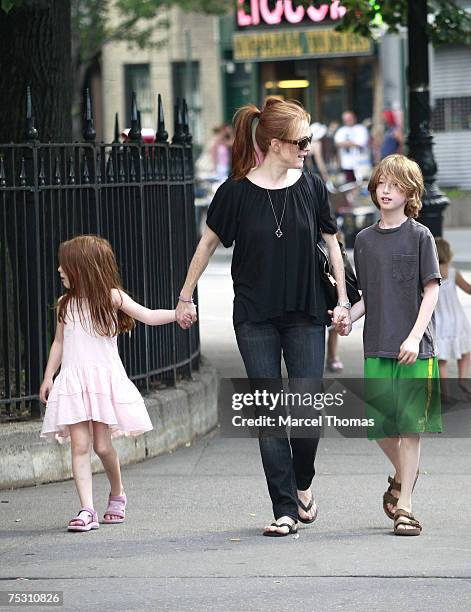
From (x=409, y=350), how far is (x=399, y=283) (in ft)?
1.04

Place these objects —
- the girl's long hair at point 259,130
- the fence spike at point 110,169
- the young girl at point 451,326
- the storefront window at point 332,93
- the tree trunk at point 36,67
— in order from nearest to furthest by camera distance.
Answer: the girl's long hair at point 259,130, the fence spike at point 110,169, the tree trunk at point 36,67, the young girl at point 451,326, the storefront window at point 332,93

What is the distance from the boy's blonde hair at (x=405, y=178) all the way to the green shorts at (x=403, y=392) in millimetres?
677

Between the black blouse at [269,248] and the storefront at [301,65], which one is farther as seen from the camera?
the storefront at [301,65]

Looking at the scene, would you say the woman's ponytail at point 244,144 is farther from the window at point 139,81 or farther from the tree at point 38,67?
the window at point 139,81

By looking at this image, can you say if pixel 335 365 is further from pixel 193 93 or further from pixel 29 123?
pixel 193 93

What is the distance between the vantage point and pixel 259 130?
6.49m

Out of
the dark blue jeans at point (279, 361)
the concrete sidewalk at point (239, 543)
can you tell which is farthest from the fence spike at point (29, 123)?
the dark blue jeans at point (279, 361)

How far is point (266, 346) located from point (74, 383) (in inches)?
36.7

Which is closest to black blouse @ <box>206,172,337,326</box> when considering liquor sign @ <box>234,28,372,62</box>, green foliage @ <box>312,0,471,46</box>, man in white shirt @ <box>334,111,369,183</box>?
green foliage @ <box>312,0,471,46</box>

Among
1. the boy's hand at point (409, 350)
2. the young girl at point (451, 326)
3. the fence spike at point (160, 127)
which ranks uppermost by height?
the fence spike at point (160, 127)

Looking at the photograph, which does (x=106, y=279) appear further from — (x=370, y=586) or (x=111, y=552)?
(x=370, y=586)

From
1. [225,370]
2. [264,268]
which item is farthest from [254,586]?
[225,370]

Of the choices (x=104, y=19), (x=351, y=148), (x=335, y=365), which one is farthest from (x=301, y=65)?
(x=335, y=365)

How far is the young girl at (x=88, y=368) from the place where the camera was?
6750 mm
